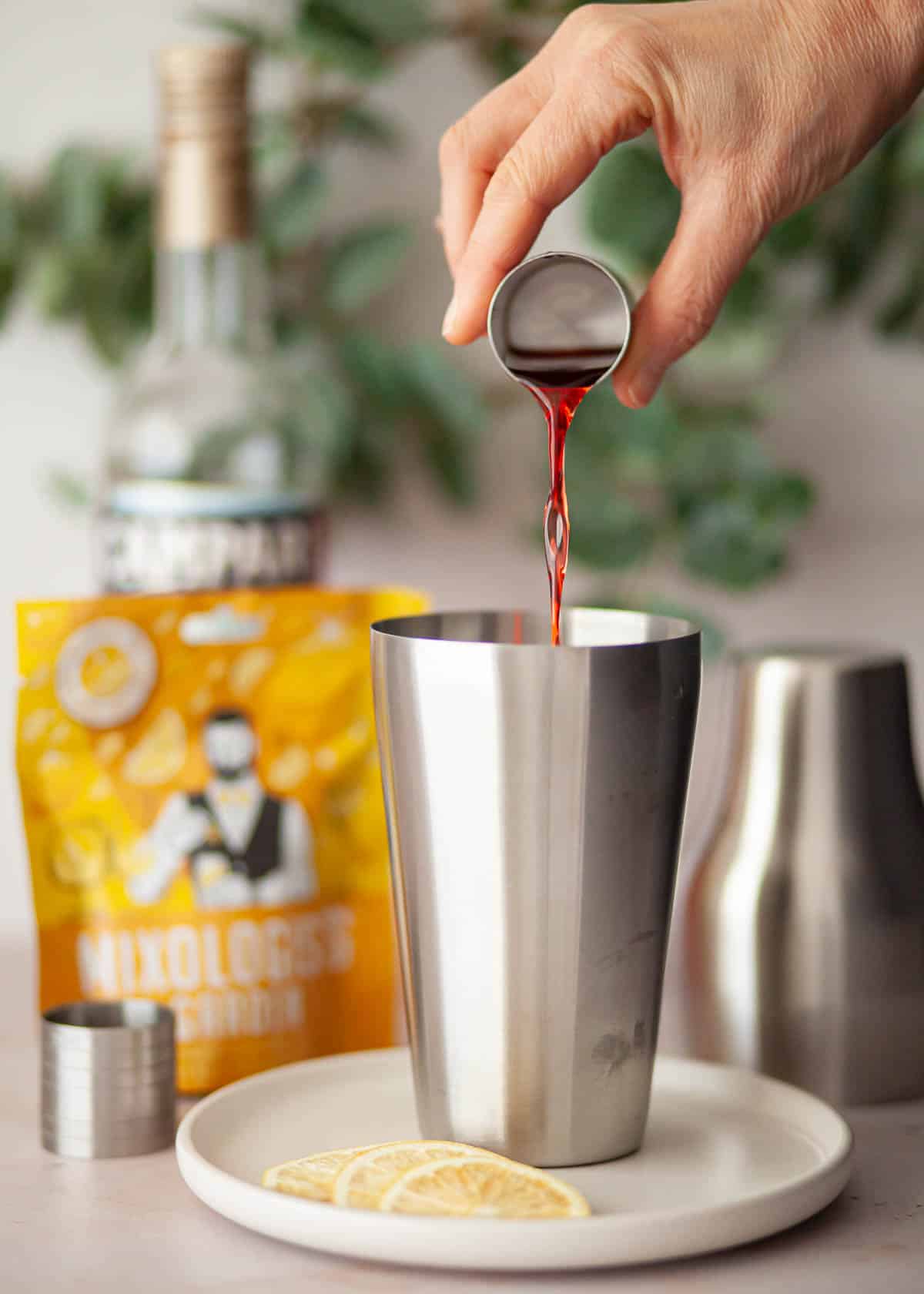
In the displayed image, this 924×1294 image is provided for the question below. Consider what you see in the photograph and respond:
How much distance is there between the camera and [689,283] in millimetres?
717

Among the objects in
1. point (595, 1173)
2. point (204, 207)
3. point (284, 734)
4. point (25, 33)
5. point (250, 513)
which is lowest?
point (595, 1173)

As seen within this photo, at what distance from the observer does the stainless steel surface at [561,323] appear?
0.68 metres

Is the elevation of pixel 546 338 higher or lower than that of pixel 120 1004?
higher

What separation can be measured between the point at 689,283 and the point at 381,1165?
40cm

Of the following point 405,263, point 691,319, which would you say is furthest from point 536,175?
point 405,263

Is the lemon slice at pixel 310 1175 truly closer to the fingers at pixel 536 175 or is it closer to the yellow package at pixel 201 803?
the yellow package at pixel 201 803

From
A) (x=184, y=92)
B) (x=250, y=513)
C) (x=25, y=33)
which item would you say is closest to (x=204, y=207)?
(x=184, y=92)

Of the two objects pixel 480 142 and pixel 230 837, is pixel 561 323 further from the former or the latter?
pixel 230 837

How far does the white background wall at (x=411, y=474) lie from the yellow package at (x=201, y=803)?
47 cm

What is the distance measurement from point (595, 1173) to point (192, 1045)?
237mm

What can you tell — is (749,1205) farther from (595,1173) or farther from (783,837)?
(783,837)

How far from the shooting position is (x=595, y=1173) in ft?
1.98

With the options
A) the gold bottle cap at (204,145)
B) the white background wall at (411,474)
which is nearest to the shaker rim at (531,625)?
the gold bottle cap at (204,145)

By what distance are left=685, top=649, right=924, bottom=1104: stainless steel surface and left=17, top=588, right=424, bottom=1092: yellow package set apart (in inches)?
7.4
